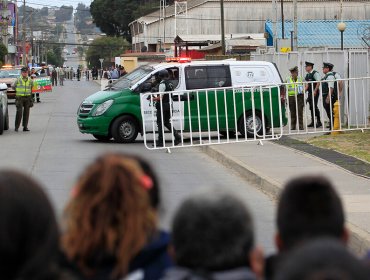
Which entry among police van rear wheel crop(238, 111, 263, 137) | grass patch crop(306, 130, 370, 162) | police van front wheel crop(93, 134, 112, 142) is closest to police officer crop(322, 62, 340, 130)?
grass patch crop(306, 130, 370, 162)

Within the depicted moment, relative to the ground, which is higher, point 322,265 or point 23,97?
point 23,97

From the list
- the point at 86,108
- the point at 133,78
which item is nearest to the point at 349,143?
the point at 133,78

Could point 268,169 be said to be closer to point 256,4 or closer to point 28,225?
point 28,225

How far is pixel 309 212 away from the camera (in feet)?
12.4

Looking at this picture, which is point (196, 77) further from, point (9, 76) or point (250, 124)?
point (9, 76)

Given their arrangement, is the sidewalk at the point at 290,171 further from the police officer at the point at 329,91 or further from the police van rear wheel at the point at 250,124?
the police officer at the point at 329,91

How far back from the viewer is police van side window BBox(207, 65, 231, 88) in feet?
78.8

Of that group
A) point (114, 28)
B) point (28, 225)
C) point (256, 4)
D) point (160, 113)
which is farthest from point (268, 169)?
point (114, 28)

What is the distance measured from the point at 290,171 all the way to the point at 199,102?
20.2ft

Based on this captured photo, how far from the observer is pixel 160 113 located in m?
21.6

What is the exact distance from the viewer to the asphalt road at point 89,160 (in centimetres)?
1323

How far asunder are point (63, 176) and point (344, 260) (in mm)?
13586

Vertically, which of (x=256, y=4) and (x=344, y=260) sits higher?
(x=256, y=4)

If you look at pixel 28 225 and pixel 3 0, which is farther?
pixel 3 0
